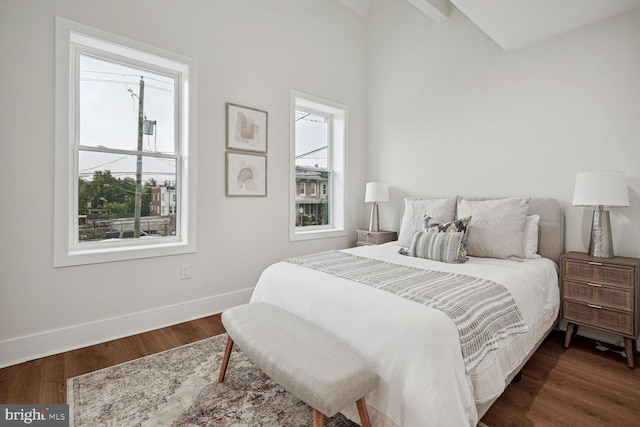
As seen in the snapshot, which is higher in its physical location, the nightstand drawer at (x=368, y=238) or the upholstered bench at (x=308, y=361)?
the nightstand drawer at (x=368, y=238)

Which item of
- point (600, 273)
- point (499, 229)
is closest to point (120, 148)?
point (499, 229)

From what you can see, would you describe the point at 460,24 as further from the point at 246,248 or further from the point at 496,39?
the point at 246,248

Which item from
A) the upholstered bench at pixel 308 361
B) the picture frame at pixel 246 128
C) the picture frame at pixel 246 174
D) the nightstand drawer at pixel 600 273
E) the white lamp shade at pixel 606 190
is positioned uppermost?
the picture frame at pixel 246 128

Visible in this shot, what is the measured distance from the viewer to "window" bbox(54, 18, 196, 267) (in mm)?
2322

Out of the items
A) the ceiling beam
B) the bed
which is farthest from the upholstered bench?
the ceiling beam

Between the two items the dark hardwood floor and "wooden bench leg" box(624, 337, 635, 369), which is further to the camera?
"wooden bench leg" box(624, 337, 635, 369)

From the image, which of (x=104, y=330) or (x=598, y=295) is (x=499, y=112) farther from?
(x=104, y=330)

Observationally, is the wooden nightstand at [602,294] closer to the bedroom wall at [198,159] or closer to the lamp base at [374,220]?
the lamp base at [374,220]

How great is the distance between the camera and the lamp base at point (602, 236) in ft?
7.77

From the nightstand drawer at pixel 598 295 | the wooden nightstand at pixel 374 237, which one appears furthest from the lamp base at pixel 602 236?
the wooden nightstand at pixel 374 237

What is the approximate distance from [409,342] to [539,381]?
4.41 ft

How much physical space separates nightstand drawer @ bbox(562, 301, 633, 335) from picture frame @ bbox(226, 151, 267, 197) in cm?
286

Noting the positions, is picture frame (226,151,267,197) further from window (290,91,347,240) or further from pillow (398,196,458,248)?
pillow (398,196,458,248)

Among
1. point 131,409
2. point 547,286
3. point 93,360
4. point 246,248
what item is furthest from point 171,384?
point 547,286
